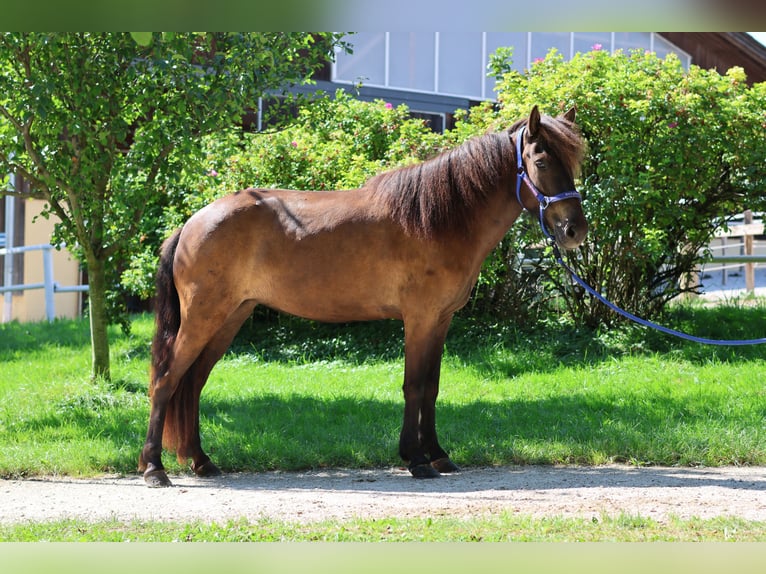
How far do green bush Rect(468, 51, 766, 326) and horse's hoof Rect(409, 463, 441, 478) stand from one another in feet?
12.7

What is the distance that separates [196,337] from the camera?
18.2 ft

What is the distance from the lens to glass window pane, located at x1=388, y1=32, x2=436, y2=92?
58.9 feet

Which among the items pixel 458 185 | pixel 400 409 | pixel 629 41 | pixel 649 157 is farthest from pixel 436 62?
pixel 458 185

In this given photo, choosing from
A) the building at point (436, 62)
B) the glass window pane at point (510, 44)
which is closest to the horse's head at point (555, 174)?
the building at point (436, 62)

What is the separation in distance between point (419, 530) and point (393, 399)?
12.0 ft

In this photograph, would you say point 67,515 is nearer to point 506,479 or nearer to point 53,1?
point 506,479

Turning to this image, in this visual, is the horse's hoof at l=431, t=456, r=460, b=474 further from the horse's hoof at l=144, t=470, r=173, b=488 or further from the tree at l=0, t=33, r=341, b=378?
the tree at l=0, t=33, r=341, b=378

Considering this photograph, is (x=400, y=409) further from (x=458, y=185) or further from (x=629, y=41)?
Result: (x=629, y=41)

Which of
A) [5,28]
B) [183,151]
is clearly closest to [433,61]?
[183,151]

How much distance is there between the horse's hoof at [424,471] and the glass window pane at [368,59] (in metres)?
13.5

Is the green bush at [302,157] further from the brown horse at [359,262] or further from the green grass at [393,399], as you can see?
the brown horse at [359,262]

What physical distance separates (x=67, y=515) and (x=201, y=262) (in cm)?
183

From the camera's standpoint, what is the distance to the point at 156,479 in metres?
5.31

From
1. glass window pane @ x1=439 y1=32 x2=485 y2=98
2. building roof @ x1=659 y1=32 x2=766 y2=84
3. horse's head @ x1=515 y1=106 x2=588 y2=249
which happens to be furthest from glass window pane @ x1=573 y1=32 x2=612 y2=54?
horse's head @ x1=515 y1=106 x2=588 y2=249
